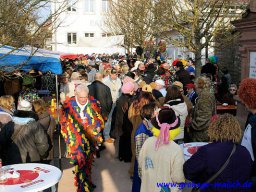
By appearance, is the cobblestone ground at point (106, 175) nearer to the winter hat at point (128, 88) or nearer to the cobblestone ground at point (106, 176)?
the cobblestone ground at point (106, 176)

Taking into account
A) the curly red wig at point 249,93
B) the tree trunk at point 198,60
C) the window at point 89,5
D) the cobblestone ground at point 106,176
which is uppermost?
the window at point 89,5

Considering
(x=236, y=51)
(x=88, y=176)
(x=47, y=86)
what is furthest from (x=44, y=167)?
(x=236, y=51)

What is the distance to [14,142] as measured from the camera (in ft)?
14.6

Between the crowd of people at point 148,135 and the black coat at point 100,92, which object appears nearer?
the crowd of people at point 148,135

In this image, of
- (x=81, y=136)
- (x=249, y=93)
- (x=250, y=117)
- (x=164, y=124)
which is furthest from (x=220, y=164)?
(x=81, y=136)

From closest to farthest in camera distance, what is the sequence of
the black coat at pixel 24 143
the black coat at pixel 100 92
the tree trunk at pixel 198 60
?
the black coat at pixel 24 143, the black coat at pixel 100 92, the tree trunk at pixel 198 60

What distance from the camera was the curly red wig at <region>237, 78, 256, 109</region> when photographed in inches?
151

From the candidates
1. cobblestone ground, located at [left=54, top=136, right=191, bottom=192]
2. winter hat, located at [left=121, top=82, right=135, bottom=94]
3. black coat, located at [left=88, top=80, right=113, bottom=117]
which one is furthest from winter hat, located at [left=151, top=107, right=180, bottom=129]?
black coat, located at [left=88, top=80, right=113, bottom=117]

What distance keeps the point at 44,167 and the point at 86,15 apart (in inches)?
1509

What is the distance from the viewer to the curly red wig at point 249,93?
3840 millimetres

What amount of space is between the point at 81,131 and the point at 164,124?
214 cm

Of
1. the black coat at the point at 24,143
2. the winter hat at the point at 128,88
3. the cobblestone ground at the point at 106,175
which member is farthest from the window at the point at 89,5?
the black coat at the point at 24,143

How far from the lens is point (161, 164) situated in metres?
3.19

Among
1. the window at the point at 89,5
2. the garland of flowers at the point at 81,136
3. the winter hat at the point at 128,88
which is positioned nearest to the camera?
the garland of flowers at the point at 81,136
